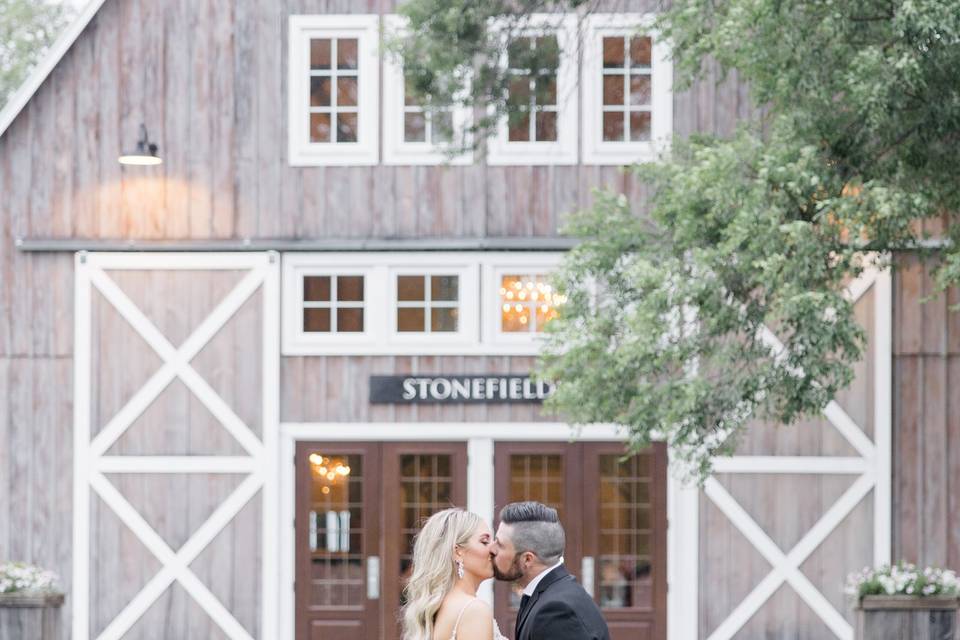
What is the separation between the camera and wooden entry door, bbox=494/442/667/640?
627 inches

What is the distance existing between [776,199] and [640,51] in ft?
16.8

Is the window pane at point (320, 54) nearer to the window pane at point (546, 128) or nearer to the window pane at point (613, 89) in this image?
the window pane at point (546, 128)

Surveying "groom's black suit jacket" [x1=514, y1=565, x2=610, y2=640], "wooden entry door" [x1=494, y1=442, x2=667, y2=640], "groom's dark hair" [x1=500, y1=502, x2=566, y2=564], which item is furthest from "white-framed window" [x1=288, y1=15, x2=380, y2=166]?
"groom's black suit jacket" [x1=514, y1=565, x2=610, y2=640]

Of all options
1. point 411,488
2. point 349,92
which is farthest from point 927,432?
point 349,92

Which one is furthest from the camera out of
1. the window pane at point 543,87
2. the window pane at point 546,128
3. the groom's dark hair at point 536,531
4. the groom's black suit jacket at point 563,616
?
the window pane at point 546,128

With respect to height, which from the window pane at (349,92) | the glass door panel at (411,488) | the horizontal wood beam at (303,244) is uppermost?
the window pane at (349,92)

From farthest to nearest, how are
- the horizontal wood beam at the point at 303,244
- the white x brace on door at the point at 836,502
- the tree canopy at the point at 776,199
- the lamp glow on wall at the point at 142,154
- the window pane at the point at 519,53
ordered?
the horizontal wood beam at the point at 303,244 < the white x brace on door at the point at 836,502 < the lamp glow on wall at the point at 142,154 < the window pane at the point at 519,53 < the tree canopy at the point at 776,199

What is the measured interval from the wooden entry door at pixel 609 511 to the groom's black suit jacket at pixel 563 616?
32.3 ft

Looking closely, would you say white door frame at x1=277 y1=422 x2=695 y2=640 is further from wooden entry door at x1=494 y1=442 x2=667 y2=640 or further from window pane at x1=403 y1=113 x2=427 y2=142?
window pane at x1=403 y1=113 x2=427 y2=142

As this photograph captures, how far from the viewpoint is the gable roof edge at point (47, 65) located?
15789mm

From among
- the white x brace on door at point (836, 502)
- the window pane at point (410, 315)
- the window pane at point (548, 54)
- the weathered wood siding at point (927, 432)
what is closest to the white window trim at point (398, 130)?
A: the window pane at point (410, 315)

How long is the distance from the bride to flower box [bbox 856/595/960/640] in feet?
29.5

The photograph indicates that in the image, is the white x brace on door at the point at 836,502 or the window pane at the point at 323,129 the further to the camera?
the window pane at the point at 323,129

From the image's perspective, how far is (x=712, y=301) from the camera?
11.6m
